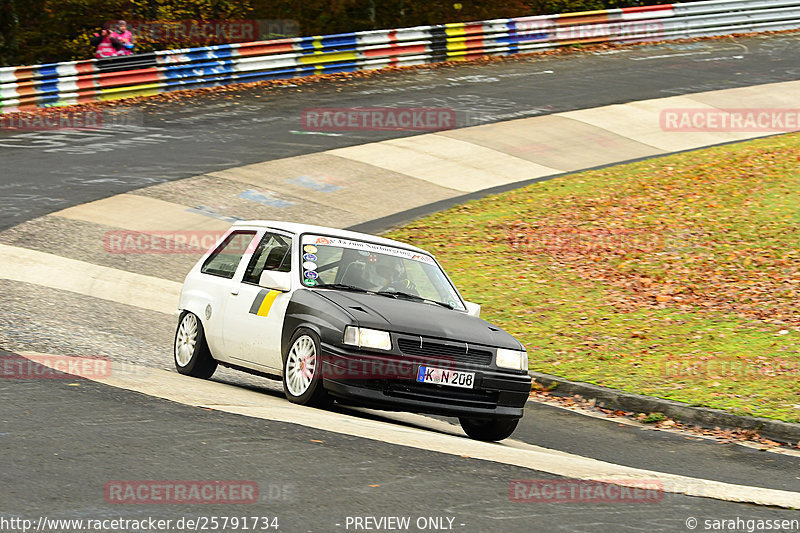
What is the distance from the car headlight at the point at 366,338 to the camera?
324 inches

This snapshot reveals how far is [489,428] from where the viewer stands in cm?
895

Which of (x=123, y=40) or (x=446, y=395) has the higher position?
(x=123, y=40)

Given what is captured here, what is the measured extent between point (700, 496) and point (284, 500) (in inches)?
106

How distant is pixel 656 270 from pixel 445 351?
8778 mm

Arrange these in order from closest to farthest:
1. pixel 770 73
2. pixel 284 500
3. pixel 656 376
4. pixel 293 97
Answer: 1. pixel 284 500
2. pixel 656 376
3. pixel 293 97
4. pixel 770 73

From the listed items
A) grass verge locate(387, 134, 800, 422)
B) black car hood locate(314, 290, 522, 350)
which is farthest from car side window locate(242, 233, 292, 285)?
grass verge locate(387, 134, 800, 422)

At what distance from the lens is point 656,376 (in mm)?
11352

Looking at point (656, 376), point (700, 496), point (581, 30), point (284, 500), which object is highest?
point (581, 30)

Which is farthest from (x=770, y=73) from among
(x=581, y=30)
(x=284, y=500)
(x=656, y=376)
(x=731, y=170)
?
(x=284, y=500)

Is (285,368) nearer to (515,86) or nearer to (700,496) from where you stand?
(700,496)

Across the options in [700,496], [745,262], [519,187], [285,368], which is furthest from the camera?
[519,187]

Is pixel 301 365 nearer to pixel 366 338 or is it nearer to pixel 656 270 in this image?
pixel 366 338

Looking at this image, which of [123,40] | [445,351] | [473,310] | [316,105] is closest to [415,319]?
[445,351]

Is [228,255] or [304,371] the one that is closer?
[304,371]
